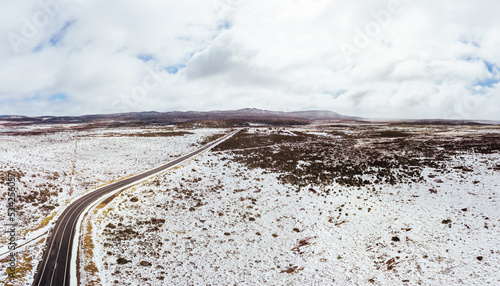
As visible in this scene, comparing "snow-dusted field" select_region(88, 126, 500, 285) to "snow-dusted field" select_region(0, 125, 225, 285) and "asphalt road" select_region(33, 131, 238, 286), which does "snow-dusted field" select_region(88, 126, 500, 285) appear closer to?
"asphalt road" select_region(33, 131, 238, 286)

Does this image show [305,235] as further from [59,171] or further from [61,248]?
[59,171]

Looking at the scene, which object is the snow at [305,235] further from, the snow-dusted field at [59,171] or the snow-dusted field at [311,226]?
the snow-dusted field at [59,171]

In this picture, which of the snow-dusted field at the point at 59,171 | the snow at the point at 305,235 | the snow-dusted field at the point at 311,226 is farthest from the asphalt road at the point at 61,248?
the snow at the point at 305,235

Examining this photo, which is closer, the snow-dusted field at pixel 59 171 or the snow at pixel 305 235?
the snow at pixel 305 235

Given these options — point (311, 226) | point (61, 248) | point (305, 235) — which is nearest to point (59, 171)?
point (61, 248)

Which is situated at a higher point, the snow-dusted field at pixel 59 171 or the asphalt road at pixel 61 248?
the snow-dusted field at pixel 59 171

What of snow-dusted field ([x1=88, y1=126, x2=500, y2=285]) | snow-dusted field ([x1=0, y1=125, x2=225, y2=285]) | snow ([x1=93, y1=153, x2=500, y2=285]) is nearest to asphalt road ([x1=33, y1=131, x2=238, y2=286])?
snow-dusted field ([x1=0, y1=125, x2=225, y2=285])

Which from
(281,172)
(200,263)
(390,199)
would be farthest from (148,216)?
(390,199)
